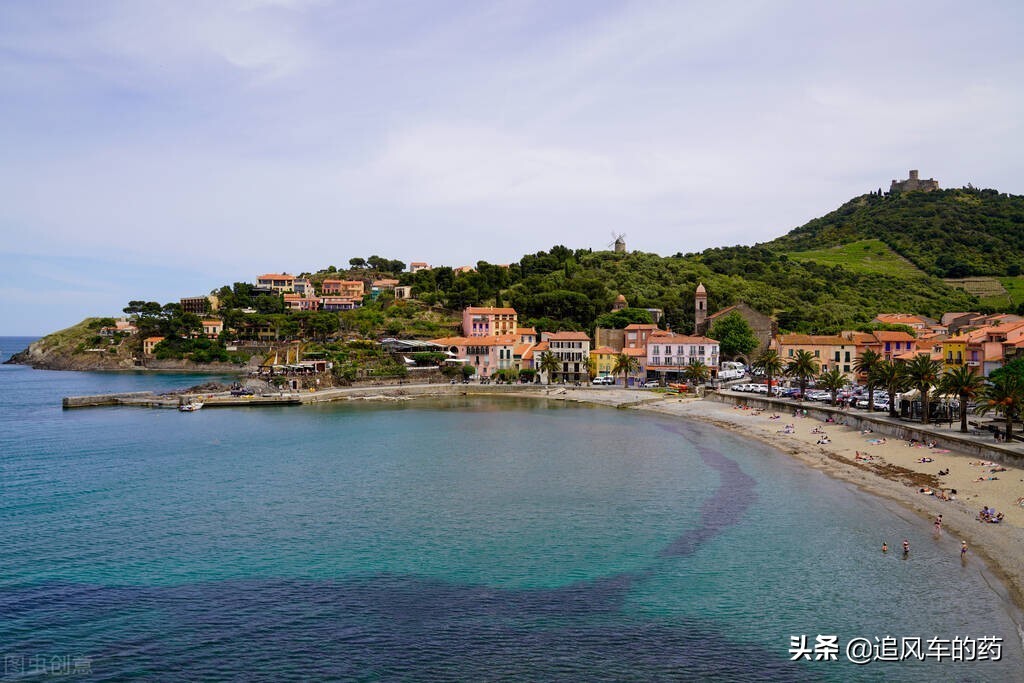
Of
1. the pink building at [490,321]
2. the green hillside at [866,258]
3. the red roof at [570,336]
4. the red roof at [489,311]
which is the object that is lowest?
the red roof at [570,336]

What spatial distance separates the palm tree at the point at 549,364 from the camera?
85062 mm

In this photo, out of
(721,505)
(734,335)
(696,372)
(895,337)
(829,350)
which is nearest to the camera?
(721,505)

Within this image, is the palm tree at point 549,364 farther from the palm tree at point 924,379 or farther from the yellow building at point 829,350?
the palm tree at point 924,379

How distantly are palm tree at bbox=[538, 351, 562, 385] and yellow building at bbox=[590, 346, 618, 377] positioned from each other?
5.20m

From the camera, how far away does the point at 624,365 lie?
8094 cm

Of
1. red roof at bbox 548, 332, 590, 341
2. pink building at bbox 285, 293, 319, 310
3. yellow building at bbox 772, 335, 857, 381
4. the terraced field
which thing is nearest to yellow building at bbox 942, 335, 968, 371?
yellow building at bbox 772, 335, 857, 381

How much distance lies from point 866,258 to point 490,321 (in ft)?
295

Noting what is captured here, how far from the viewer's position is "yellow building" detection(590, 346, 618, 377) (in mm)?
88188

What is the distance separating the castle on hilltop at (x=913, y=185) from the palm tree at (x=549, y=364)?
142112mm

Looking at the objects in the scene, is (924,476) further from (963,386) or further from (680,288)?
(680,288)

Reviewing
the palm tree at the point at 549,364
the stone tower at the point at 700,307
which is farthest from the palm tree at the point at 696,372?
the stone tower at the point at 700,307

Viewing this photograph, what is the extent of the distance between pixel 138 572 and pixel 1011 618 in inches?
1040

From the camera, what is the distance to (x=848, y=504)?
98.7 feet

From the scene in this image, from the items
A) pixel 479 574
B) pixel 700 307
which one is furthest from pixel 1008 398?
pixel 700 307
